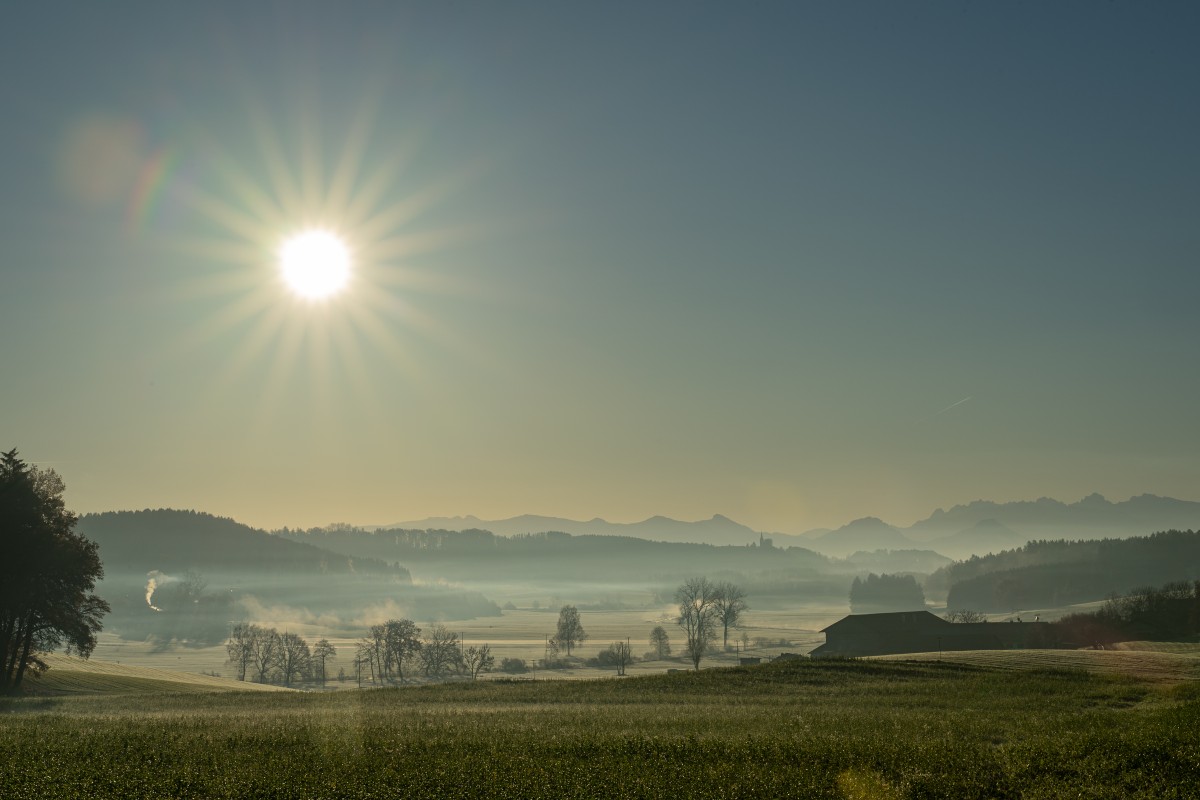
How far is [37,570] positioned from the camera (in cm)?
5338

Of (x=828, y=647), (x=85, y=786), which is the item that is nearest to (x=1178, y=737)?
(x=85, y=786)

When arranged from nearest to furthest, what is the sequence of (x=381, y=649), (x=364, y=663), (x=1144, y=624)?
(x=1144, y=624) < (x=381, y=649) < (x=364, y=663)

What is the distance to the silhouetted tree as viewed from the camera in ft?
172

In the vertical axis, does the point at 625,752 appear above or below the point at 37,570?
below

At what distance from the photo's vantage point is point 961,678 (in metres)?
52.8

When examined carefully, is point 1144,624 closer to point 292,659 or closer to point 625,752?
point 625,752

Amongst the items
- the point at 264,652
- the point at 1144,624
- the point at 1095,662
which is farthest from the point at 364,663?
the point at 1095,662

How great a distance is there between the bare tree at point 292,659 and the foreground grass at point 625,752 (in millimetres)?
143397

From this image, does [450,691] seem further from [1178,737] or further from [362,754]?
[1178,737]

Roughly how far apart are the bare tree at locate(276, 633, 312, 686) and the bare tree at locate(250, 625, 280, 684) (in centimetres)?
159

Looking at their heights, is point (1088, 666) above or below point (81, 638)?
below

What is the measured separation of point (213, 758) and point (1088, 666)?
193ft

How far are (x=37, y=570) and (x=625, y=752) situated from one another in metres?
48.3

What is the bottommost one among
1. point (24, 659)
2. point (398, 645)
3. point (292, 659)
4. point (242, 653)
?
point (292, 659)
